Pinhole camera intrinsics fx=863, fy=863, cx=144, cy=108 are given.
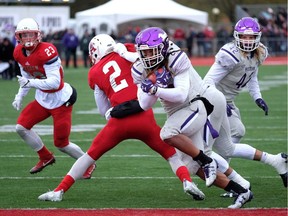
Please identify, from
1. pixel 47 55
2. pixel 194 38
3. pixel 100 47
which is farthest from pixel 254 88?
pixel 194 38

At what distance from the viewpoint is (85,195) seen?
305 inches

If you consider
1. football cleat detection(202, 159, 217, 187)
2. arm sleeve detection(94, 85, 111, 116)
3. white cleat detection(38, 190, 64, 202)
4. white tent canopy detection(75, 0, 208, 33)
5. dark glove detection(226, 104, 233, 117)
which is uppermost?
arm sleeve detection(94, 85, 111, 116)

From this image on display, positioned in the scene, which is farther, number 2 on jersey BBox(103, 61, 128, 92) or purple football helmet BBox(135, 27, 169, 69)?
number 2 on jersey BBox(103, 61, 128, 92)

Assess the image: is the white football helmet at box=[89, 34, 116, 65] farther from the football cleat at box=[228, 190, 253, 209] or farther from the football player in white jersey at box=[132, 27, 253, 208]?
the football cleat at box=[228, 190, 253, 209]

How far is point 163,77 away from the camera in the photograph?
22.4 ft

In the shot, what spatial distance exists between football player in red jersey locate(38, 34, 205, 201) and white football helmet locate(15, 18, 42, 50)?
1.23 metres

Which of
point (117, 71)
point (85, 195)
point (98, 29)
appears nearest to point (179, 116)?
point (117, 71)

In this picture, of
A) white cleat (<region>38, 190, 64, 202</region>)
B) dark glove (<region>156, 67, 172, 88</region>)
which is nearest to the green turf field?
white cleat (<region>38, 190, 64, 202</region>)

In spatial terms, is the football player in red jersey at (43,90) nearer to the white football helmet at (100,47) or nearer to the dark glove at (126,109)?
the white football helmet at (100,47)

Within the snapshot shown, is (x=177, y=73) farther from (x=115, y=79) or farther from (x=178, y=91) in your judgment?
(x=115, y=79)

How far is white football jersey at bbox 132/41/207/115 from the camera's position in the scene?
22.3ft

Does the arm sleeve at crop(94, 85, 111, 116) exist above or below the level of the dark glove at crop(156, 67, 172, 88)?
below

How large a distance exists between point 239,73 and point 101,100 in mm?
1331

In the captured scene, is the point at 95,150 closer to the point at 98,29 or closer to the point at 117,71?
the point at 117,71
